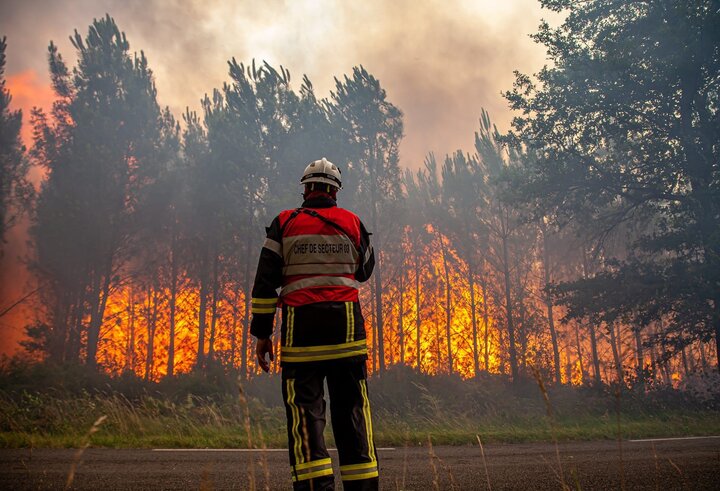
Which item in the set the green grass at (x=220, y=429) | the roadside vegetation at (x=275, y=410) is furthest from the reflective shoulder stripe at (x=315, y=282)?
the roadside vegetation at (x=275, y=410)

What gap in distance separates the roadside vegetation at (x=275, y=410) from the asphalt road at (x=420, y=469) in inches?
39.1

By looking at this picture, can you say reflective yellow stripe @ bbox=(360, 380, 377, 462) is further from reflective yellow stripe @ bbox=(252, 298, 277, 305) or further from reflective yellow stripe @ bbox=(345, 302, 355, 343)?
reflective yellow stripe @ bbox=(252, 298, 277, 305)

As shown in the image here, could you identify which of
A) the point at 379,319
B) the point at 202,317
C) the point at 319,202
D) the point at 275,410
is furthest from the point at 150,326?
the point at 319,202

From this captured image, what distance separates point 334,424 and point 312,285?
3.10 feet

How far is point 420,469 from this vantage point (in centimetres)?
540

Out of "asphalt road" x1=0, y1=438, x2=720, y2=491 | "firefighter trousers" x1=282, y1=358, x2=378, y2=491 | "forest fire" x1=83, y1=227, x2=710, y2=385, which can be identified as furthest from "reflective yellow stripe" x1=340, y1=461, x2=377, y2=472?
"forest fire" x1=83, y1=227, x2=710, y2=385

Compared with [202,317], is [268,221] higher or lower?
higher

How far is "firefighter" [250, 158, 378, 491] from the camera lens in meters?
2.96

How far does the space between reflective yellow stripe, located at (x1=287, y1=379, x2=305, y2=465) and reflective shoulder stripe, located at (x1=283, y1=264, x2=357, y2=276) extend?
2.41ft

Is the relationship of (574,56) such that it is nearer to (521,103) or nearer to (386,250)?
(521,103)

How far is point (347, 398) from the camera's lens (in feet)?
10.2

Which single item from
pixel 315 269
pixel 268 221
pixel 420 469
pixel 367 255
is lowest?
pixel 420 469

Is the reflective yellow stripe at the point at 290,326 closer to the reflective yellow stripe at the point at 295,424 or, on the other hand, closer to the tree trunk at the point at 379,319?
the reflective yellow stripe at the point at 295,424

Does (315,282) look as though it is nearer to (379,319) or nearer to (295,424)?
(295,424)
